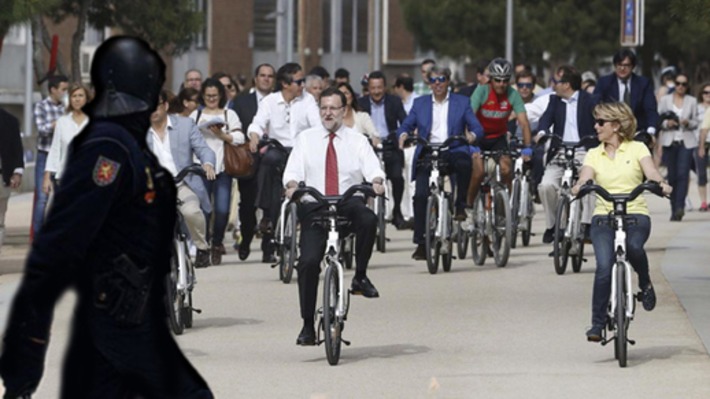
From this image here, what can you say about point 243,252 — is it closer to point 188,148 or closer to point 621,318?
point 188,148

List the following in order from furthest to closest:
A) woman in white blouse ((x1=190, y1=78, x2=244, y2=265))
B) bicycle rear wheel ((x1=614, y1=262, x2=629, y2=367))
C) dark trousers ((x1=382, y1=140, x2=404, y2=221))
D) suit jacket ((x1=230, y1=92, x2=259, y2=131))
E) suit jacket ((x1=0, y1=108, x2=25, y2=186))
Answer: dark trousers ((x1=382, y1=140, x2=404, y2=221))
suit jacket ((x1=230, y1=92, x2=259, y2=131))
woman in white blouse ((x1=190, y1=78, x2=244, y2=265))
suit jacket ((x1=0, y1=108, x2=25, y2=186))
bicycle rear wheel ((x1=614, y1=262, x2=629, y2=367))

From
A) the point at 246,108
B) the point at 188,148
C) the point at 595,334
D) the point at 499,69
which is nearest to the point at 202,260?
the point at 246,108

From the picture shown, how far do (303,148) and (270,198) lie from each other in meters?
6.27

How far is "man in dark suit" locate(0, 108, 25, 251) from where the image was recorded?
1744 cm

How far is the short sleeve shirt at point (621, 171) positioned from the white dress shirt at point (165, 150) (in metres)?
3.49

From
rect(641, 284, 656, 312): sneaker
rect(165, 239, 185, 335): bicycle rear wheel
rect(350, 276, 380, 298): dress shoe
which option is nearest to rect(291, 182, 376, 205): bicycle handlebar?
rect(350, 276, 380, 298): dress shoe

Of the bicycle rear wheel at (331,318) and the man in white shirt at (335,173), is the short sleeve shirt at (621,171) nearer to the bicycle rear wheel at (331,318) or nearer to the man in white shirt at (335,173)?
the man in white shirt at (335,173)

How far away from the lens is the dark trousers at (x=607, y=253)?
11594 mm

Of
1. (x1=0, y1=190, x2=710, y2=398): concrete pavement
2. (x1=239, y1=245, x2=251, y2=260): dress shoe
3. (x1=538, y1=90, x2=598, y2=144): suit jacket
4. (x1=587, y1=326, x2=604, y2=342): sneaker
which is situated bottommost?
(x1=239, y1=245, x2=251, y2=260): dress shoe

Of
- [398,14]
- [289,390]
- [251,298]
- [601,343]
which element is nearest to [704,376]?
[601,343]

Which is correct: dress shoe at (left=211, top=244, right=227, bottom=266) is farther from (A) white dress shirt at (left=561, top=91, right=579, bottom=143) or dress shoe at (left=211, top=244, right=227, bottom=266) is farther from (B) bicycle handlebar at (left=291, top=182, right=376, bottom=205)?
(B) bicycle handlebar at (left=291, top=182, right=376, bottom=205)

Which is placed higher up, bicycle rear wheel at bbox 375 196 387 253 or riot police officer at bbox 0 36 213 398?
riot police officer at bbox 0 36 213 398

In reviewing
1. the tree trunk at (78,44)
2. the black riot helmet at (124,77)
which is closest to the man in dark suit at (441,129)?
the tree trunk at (78,44)

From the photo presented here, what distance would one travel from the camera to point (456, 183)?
18.5 meters
